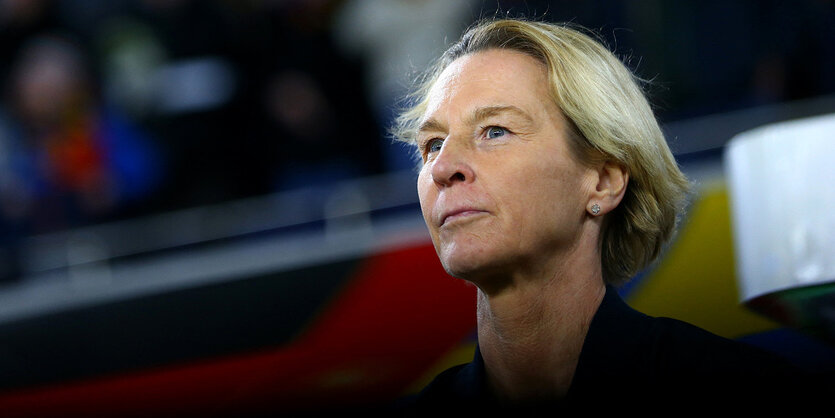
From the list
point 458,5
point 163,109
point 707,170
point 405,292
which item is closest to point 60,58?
point 163,109

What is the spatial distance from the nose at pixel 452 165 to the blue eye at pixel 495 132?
0.04 metres

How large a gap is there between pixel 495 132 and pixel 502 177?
0.22ft

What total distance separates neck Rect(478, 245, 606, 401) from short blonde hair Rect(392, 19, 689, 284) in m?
0.09

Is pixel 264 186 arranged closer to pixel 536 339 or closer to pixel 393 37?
pixel 393 37

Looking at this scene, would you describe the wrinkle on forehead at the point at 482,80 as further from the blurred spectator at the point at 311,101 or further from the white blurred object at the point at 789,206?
the blurred spectator at the point at 311,101

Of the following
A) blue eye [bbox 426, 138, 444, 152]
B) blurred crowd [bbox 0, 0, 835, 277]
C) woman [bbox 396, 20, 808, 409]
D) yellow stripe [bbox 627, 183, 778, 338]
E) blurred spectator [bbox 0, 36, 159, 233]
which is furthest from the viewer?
blurred spectator [bbox 0, 36, 159, 233]

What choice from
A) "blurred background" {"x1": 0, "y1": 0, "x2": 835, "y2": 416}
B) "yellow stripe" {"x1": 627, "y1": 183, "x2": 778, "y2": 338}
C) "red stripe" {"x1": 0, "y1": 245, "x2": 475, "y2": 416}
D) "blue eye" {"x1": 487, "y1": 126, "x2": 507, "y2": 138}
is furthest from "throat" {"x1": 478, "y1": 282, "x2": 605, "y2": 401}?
"red stripe" {"x1": 0, "y1": 245, "x2": 475, "y2": 416}

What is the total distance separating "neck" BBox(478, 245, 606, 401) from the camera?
158 centimetres

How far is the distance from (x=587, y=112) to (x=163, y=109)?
246 centimetres

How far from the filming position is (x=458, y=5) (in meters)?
3.37

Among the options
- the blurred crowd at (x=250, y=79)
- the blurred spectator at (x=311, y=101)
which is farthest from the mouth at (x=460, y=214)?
the blurred spectator at (x=311, y=101)

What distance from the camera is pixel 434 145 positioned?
1.64 metres

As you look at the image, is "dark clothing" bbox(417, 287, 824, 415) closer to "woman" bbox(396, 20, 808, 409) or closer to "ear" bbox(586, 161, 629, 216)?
"woman" bbox(396, 20, 808, 409)

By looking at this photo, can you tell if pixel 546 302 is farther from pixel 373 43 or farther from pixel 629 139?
pixel 373 43
